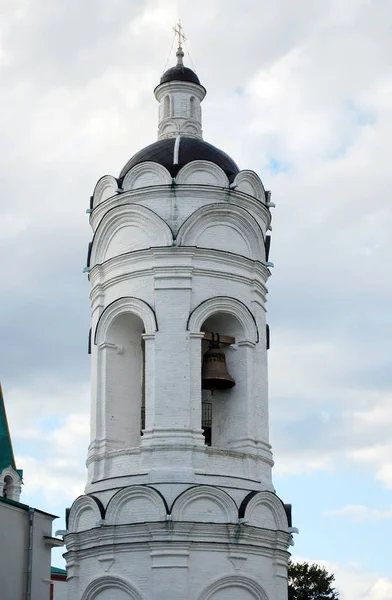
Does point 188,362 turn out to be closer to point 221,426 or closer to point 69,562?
point 221,426

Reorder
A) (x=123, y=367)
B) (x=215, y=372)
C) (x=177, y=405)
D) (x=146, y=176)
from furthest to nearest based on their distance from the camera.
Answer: (x=146, y=176) < (x=123, y=367) < (x=215, y=372) < (x=177, y=405)

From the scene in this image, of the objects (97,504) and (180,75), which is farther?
(180,75)

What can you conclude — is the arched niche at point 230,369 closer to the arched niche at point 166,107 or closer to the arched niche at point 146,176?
the arched niche at point 146,176

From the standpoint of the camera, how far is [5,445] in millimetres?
25672

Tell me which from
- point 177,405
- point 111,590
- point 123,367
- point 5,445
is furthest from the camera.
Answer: point 5,445

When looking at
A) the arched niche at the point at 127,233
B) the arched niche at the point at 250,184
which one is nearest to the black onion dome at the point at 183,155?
the arched niche at the point at 250,184

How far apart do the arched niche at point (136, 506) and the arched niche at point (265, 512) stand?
166 cm

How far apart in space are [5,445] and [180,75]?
970 centimetres

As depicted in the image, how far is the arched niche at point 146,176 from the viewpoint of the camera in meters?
22.9

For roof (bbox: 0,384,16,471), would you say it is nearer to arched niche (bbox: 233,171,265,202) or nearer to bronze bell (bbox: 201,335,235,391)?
bronze bell (bbox: 201,335,235,391)

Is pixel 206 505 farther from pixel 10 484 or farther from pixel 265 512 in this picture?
pixel 10 484

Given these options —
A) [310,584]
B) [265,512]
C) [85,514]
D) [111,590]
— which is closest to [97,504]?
[85,514]

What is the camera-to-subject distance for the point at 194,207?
74.4ft

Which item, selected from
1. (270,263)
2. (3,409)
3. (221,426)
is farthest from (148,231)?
(3,409)
